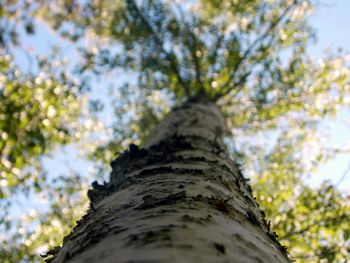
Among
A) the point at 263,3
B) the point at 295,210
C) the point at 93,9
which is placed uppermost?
the point at 93,9

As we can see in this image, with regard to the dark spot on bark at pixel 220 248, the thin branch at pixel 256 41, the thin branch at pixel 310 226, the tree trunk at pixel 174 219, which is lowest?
the dark spot on bark at pixel 220 248

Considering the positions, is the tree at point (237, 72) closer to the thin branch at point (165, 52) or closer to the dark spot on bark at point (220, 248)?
the thin branch at point (165, 52)

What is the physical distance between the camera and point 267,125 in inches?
387

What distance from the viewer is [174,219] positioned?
153 cm

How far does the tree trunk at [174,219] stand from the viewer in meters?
1.25

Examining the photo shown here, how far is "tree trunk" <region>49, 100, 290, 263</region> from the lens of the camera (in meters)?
1.25

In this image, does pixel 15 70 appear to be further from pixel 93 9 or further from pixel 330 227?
pixel 330 227

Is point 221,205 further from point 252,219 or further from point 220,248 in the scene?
point 220,248

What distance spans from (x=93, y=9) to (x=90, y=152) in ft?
13.1

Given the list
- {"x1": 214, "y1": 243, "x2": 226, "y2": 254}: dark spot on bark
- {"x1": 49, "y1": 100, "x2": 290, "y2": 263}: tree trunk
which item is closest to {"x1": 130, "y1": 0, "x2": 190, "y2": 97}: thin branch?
{"x1": 49, "y1": 100, "x2": 290, "y2": 263}: tree trunk

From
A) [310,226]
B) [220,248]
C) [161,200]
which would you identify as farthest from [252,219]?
[310,226]

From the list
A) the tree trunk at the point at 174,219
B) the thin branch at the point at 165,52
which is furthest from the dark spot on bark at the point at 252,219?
the thin branch at the point at 165,52

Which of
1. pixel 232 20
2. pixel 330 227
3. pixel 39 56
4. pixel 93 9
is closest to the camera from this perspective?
pixel 330 227

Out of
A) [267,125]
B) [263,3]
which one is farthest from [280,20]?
[267,125]
